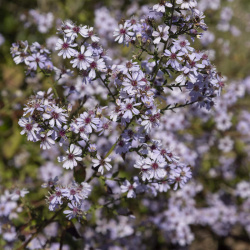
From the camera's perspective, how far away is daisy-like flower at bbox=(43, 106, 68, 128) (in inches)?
94.7

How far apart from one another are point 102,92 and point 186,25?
7.44 ft

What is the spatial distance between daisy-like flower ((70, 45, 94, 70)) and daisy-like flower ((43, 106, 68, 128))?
432 millimetres

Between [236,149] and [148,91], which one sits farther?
[236,149]

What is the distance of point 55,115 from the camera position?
2447 mm

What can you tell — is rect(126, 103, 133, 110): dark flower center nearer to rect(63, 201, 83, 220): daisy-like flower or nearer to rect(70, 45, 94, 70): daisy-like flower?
rect(70, 45, 94, 70): daisy-like flower

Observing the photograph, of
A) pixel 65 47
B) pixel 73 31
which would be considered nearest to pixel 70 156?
pixel 65 47

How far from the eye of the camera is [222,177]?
5891 millimetres

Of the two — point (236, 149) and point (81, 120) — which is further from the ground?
point (236, 149)

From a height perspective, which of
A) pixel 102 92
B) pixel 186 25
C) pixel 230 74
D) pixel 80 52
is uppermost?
pixel 230 74

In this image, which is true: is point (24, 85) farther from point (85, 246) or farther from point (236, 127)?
point (236, 127)

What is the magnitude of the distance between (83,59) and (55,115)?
545mm

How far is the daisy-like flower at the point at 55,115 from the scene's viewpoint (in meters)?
2.41

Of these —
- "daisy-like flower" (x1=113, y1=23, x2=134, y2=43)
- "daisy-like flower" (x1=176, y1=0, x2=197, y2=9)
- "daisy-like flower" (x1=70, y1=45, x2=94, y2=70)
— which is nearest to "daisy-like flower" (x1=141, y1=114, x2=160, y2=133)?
"daisy-like flower" (x1=70, y1=45, x2=94, y2=70)

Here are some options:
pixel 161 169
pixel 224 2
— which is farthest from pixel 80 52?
pixel 224 2
